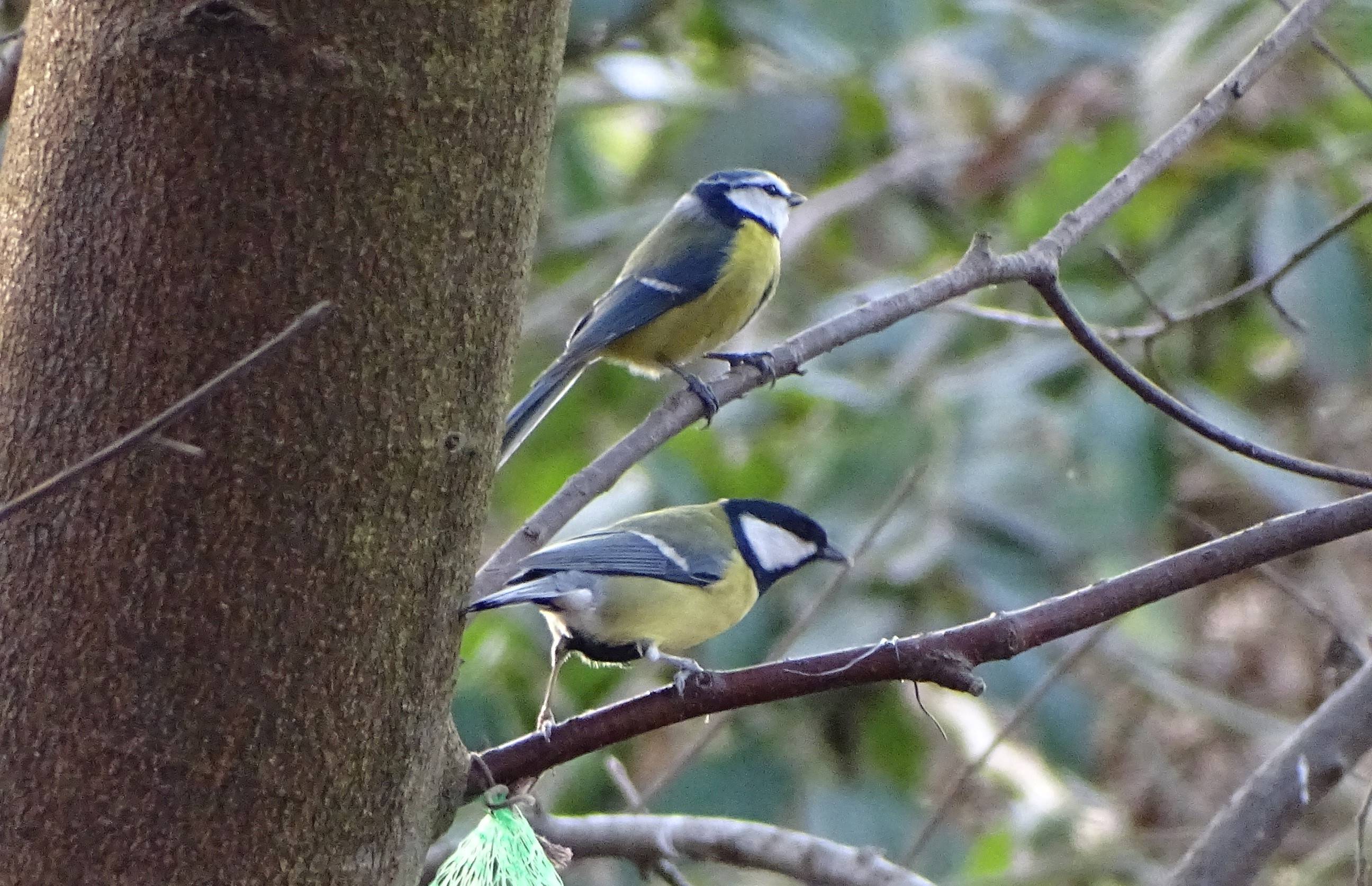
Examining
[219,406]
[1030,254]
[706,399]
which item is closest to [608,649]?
[706,399]

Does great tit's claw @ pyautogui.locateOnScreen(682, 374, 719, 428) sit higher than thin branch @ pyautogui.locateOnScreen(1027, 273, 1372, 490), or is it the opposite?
thin branch @ pyautogui.locateOnScreen(1027, 273, 1372, 490)

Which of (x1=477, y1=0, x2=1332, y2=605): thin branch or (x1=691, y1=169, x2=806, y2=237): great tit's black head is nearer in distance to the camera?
(x1=477, y1=0, x2=1332, y2=605): thin branch

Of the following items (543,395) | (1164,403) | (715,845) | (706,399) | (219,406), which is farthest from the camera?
(543,395)

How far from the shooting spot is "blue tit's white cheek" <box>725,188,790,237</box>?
8.93ft

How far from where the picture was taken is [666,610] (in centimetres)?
187

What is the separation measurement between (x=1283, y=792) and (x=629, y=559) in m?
0.82

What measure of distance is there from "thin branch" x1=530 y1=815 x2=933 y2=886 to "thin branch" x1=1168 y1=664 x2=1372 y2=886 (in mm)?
361

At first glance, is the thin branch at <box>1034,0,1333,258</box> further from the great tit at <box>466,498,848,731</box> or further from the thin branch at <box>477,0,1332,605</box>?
the great tit at <box>466,498,848,731</box>

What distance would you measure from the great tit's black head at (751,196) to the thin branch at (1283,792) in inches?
57.8

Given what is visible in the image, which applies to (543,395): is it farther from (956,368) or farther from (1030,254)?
(1030,254)

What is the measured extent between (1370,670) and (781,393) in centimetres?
109

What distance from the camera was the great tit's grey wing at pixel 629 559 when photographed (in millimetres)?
1736

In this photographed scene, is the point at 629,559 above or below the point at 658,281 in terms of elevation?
below

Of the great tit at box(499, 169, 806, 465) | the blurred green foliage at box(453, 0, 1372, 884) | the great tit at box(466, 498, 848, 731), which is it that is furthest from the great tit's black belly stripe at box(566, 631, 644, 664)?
the great tit at box(499, 169, 806, 465)
